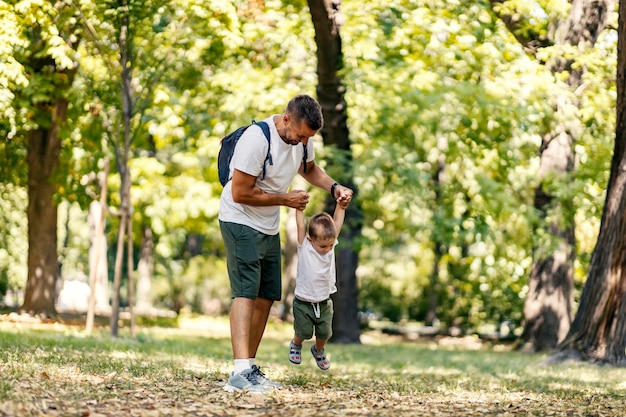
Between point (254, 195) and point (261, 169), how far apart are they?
0.19 m

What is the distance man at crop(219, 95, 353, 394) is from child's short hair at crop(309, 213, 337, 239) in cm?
41

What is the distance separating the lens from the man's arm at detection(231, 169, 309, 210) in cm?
607

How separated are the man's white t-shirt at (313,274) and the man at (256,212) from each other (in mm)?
444

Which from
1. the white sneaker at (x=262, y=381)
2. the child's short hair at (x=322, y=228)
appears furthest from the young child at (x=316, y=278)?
the white sneaker at (x=262, y=381)

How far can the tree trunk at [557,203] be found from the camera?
14.7 meters

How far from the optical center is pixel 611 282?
11031mm

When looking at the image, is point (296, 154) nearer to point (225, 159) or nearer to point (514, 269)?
point (225, 159)

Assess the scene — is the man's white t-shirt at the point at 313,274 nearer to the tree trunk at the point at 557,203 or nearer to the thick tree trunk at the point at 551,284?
the tree trunk at the point at 557,203

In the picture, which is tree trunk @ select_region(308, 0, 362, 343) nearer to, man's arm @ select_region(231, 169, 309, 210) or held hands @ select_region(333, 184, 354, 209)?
held hands @ select_region(333, 184, 354, 209)

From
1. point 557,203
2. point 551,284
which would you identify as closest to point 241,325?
point 557,203

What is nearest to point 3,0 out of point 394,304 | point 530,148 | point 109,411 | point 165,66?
point 165,66

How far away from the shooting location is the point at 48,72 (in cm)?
1491

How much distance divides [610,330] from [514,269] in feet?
26.1

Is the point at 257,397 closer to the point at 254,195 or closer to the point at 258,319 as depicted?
the point at 258,319
